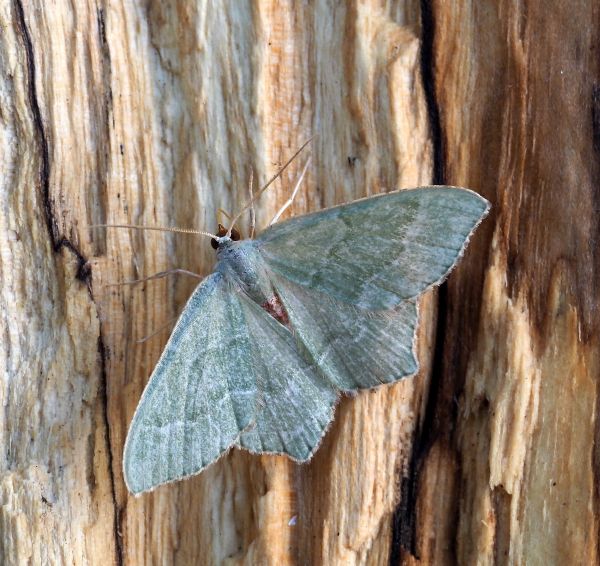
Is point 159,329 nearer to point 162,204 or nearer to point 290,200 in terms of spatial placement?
point 162,204

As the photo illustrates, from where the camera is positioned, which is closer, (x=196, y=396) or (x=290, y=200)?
(x=196, y=396)

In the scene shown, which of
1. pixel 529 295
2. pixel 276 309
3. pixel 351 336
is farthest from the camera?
pixel 276 309

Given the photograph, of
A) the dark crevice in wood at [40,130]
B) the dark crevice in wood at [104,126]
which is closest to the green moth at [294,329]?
the dark crevice in wood at [104,126]

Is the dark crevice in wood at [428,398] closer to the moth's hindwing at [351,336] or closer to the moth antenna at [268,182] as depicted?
the moth's hindwing at [351,336]

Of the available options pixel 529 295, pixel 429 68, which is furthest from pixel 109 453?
pixel 429 68

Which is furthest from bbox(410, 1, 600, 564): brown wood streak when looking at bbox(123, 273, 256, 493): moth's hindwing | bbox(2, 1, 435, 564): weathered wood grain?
bbox(123, 273, 256, 493): moth's hindwing

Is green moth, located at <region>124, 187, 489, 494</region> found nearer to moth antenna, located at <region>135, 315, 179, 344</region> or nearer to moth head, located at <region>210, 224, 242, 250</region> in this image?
moth head, located at <region>210, 224, 242, 250</region>
